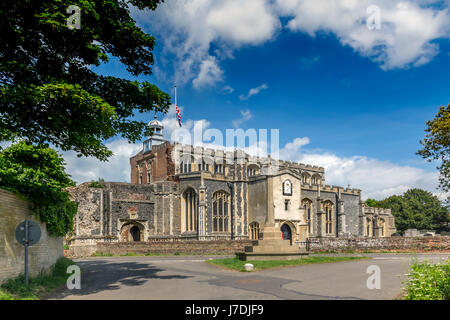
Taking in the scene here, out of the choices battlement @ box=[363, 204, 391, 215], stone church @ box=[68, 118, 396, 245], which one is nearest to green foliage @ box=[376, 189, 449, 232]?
battlement @ box=[363, 204, 391, 215]

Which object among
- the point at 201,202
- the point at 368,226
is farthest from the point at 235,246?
the point at 368,226

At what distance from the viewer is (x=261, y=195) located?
3812cm

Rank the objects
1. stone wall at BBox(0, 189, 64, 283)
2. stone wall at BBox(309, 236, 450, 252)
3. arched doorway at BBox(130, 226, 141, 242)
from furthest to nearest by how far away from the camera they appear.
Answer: arched doorway at BBox(130, 226, 141, 242)
stone wall at BBox(309, 236, 450, 252)
stone wall at BBox(0, 189, 64, 283)

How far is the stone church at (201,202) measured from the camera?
3372 cm

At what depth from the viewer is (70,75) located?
11.5 meters

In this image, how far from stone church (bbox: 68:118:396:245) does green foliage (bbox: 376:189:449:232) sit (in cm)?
2239

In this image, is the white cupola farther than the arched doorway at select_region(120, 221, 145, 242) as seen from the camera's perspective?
Yes

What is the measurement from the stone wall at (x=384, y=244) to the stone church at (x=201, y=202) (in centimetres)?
515

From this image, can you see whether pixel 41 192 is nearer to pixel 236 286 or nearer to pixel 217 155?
pixel 236 286

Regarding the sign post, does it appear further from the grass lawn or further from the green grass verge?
the grass lawn

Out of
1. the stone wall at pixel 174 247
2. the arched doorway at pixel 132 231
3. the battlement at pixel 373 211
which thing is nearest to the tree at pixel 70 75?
the stone wall at pixel 174 247

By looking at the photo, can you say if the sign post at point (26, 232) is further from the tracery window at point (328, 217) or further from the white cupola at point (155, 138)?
the tracery window at point (328, 217)

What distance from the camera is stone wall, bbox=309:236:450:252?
2758 centimetres
